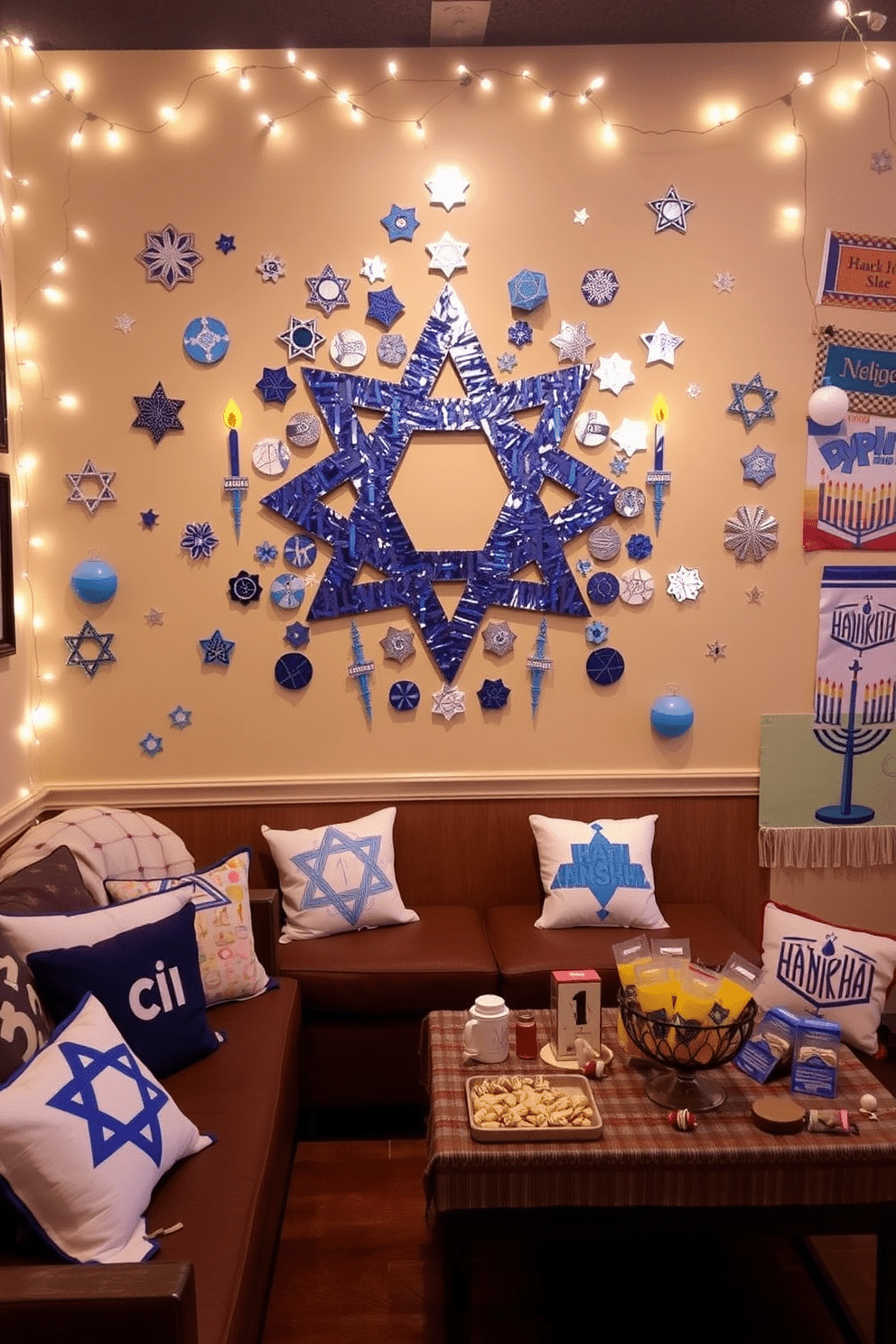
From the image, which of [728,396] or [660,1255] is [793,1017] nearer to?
[660,1255]

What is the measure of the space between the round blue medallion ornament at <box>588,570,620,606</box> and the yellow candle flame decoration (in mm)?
1196

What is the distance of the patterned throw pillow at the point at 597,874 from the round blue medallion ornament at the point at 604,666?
17.9 inches

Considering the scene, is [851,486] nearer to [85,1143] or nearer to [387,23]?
[387,23]

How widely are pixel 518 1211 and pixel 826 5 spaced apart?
3.16 metres

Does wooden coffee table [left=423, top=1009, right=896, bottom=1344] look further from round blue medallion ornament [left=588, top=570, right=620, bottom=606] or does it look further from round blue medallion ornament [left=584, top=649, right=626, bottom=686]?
round blue medallion ornament [left=588, top=570, right=620, bottom=606]

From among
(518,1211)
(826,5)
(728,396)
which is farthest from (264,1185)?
(826,5)

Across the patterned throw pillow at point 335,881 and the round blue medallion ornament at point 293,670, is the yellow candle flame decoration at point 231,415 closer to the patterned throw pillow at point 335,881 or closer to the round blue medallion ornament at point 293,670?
the round blue medallion ornament at point 293,670

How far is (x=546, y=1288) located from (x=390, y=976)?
0.83 meters

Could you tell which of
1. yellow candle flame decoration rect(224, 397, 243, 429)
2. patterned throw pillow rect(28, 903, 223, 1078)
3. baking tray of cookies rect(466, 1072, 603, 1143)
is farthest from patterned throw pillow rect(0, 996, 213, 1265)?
yellow candle flame decoration rect(224, 397, 243, 429)

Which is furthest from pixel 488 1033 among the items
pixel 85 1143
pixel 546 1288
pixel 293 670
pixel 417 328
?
pixel 417 328

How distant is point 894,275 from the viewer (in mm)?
3246

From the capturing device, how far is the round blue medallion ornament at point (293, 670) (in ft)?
10.7

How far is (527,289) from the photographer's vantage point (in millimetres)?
3172

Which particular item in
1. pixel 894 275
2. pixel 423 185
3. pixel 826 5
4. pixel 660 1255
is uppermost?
pixel 826 5
